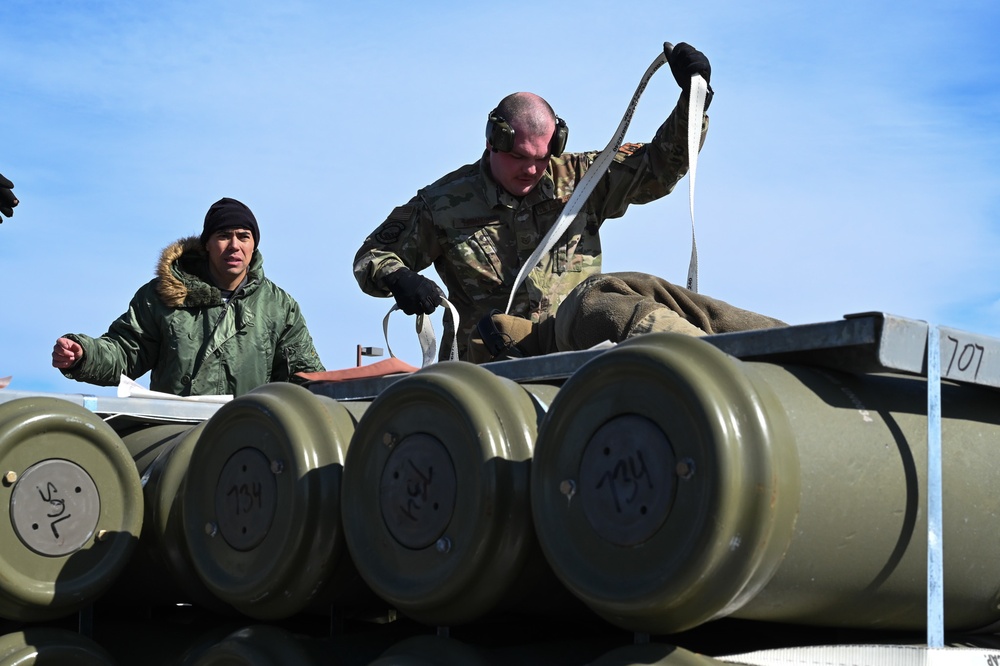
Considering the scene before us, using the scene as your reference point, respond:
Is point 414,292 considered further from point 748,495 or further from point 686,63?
point 748,495

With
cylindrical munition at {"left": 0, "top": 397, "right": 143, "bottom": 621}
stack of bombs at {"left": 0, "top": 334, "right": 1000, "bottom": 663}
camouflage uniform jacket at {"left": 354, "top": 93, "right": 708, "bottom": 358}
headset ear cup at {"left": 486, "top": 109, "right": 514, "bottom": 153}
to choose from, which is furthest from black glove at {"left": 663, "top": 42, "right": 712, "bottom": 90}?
cylindrical munition at {"left": 0, "top": 397, "right": 143, "bottom": 621}

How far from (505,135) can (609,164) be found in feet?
1.17

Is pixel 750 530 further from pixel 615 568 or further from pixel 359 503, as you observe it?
pixel 359 503

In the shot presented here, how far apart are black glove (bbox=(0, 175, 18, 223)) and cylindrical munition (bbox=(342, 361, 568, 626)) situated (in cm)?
268

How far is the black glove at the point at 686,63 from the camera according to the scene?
13.6 feet

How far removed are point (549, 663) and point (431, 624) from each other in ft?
0.80

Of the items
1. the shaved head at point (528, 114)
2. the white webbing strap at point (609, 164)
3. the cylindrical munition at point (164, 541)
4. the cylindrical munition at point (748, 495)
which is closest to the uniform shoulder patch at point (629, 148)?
the white webbing strap at point (609, 164)

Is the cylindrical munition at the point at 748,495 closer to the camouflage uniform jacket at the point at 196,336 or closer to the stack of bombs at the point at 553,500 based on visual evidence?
the stack of bombs at the point at 553,500

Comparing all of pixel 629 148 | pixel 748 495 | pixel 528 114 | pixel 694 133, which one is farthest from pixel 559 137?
pixel 748 495

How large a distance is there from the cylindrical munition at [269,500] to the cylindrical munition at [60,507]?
255mm

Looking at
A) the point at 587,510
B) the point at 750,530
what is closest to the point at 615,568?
the point at 587,510

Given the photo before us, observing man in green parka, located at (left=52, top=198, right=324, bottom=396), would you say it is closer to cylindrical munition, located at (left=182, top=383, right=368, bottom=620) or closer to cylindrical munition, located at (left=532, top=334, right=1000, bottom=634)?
cylindrical munition, located at (left=182, top=383, right=368, bottom=620)

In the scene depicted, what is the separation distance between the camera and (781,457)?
2.24 meters

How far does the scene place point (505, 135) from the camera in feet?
14.7
